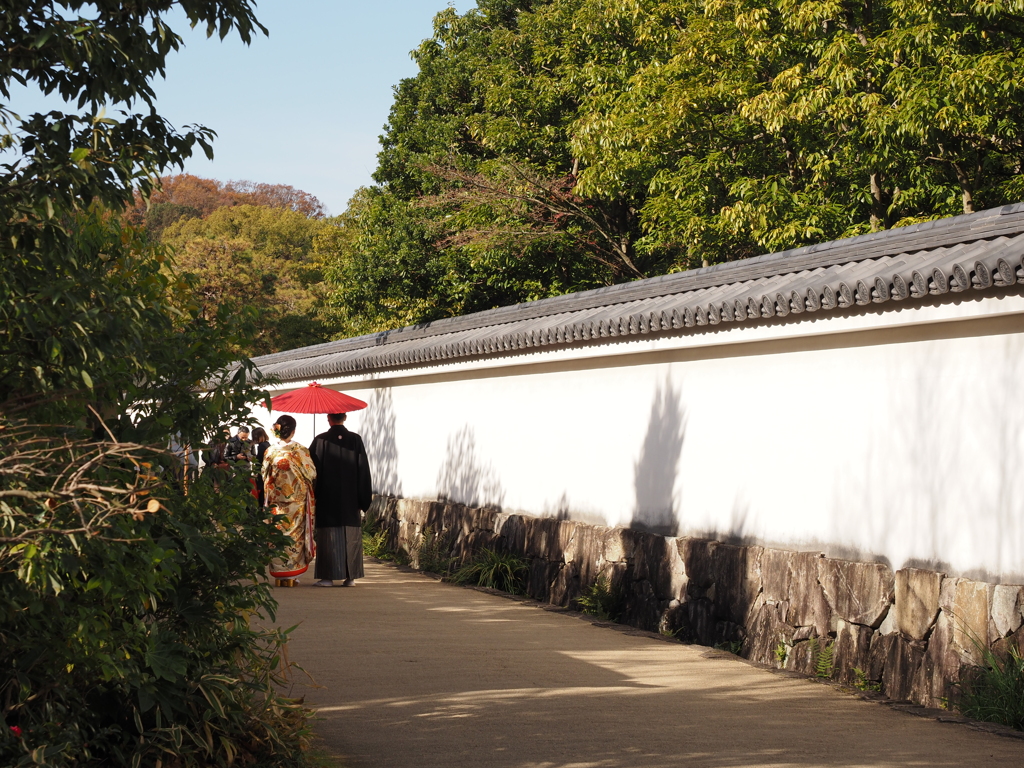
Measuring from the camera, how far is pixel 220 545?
437 centimetres

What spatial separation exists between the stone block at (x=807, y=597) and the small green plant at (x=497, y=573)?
14.0 feet

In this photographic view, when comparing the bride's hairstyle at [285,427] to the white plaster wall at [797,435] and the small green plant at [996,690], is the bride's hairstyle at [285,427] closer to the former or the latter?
the white plaster wall at [797,435]

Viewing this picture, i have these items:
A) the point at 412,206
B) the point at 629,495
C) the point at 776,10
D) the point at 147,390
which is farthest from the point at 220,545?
the point at 412,206

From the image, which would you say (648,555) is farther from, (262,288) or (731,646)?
(262,288)

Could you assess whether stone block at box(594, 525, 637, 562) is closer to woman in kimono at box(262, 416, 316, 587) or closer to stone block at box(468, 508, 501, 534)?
stone block at box(468, 508, 501, 534)

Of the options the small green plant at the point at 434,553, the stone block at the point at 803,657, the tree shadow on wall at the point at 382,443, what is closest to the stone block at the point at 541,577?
the small green plant at the point at 434,553

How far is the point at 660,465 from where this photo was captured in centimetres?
952

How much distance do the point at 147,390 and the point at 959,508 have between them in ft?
15.0

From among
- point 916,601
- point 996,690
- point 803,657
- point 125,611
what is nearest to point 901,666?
point 916,601

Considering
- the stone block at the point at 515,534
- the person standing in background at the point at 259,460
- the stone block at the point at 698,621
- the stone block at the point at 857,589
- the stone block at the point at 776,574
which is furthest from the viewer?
the stone block at the point at 515,534

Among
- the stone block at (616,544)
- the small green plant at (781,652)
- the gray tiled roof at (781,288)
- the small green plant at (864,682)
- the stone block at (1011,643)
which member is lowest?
the small green plant at (864,682)

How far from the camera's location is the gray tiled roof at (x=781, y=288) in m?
6.25

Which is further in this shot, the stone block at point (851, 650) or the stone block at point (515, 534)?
the stone block at point (515, 534)

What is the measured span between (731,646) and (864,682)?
1.44 m
